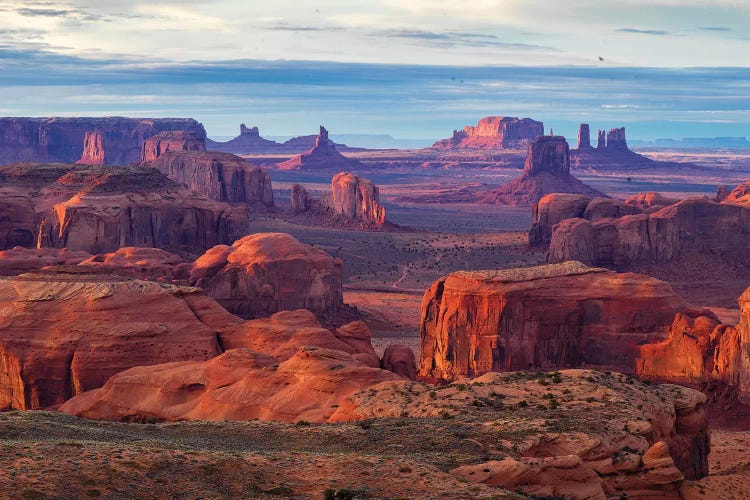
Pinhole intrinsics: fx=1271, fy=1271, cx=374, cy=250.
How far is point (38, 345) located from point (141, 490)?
87.5 ft

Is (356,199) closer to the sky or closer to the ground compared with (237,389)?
closer to the ground

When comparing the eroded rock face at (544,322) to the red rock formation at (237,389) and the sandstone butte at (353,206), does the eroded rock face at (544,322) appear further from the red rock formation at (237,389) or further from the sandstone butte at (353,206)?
the sandstone butte at (353,206)

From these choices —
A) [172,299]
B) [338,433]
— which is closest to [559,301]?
[172,299]

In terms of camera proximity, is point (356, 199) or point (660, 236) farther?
point (356, 199)

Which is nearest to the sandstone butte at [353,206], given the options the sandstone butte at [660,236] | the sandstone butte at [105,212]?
the sandstone butte at [105,212]

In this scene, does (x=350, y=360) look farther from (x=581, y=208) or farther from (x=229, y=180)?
(x=229, y=180)

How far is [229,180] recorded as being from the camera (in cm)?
16000

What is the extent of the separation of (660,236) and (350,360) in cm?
5883

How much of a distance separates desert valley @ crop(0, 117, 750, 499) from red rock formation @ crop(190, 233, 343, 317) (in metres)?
0.14

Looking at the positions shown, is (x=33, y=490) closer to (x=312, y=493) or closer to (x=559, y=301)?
(x=312, y=493)

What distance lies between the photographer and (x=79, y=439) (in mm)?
34125

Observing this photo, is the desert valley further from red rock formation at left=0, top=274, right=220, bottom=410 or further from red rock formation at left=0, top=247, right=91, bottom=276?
red rock formation at left=0, top=247, right=91, bottom=276

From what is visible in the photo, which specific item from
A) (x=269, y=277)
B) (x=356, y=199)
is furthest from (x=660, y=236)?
(x=356, y=199)

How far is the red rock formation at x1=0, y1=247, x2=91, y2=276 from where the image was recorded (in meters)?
73.8
